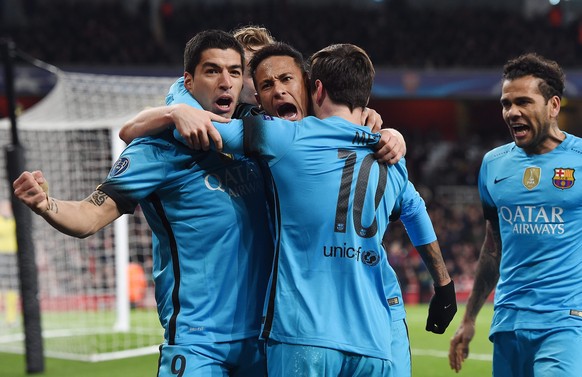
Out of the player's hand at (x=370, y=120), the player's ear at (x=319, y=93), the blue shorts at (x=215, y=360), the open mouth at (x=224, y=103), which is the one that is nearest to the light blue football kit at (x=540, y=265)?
the player's hand at (x=370, y=120)

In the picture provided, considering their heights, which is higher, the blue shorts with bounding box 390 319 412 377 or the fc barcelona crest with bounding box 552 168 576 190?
the fc barcelona crest with bounding box 552 168 576 190

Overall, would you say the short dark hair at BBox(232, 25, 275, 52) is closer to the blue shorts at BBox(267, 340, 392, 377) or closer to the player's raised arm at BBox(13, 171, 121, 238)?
the player's raised arm at BBox(13, 171, 121, 238)

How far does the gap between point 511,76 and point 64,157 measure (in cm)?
829

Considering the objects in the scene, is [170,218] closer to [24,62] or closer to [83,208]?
[83,208]

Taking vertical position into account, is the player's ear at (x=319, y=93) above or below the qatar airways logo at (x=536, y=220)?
above

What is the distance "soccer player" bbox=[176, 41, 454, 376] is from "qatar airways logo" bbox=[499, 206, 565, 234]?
5.14 feet

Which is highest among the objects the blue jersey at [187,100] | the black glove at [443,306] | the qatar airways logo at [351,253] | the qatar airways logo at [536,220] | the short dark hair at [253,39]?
the short dark hair at [253,39]

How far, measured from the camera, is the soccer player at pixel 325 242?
3.44 m

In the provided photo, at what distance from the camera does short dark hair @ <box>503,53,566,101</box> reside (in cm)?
500

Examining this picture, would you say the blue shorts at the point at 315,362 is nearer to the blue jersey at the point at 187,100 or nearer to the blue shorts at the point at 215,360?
the blue shorts at the point at 215,360

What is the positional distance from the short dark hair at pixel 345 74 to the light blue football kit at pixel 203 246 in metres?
0.46

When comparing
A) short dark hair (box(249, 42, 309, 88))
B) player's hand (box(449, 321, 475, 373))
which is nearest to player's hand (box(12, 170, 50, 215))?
short dark hair (box(249, 42, 309, 88))

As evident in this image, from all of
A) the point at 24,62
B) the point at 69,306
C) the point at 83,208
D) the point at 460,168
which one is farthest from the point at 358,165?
the point at 460,168

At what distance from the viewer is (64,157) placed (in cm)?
1220
